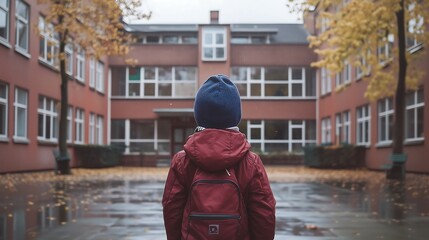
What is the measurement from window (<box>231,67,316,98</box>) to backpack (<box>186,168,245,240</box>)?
41810 millimetres

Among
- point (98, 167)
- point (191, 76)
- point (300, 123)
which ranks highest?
point (191, 76)

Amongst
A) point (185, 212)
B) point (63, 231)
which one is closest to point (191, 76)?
point (63, 231)

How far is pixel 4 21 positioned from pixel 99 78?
59.7 ft

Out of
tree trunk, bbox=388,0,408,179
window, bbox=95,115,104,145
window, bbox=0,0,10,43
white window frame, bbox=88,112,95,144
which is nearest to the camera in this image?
tree trunk, bbox=388,0,408,179

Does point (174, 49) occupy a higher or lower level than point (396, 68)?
higher

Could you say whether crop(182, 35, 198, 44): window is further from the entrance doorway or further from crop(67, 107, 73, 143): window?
crop(67, 107, 73, 143): window

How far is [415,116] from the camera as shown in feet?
80.2

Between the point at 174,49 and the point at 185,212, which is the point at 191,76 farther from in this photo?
the point at 185,212

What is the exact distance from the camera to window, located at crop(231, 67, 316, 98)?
45.0 meters

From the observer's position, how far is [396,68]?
73.1 ft

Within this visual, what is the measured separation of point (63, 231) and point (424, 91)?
Result: 1776 cm

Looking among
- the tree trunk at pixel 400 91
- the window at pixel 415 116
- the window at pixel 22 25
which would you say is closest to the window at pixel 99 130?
the window at pixel 22 25

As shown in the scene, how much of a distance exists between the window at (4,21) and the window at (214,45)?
22356 mm

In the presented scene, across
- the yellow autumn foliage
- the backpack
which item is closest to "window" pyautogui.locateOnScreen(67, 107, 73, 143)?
the yellow autumn foliage
